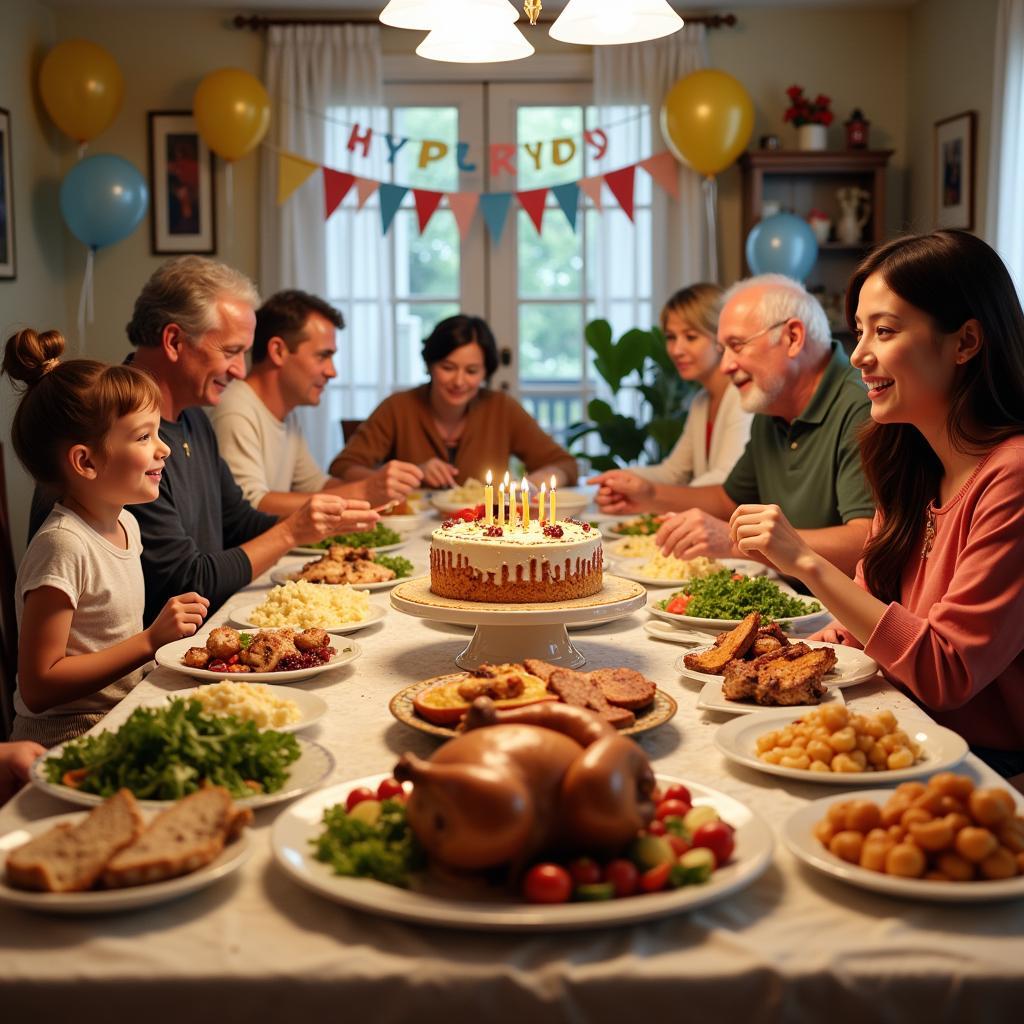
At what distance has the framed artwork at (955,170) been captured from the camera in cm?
602

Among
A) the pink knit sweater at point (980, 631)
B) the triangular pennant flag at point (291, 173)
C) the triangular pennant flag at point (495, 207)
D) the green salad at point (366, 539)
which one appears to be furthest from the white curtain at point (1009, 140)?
the pink knit sweater at point (980, 631)

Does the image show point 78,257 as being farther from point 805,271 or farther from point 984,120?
point 984,120

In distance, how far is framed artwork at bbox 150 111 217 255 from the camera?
6.96 meters

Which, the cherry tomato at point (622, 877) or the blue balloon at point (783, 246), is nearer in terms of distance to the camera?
the cherry tomato at point (622, 877)

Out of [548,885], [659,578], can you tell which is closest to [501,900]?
[548,885]

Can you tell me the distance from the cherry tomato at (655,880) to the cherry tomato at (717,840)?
0.25 feet

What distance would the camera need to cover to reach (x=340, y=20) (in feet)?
22.3

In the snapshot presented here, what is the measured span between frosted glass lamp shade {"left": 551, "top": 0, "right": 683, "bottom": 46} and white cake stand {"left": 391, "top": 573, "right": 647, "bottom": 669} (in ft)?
4.28

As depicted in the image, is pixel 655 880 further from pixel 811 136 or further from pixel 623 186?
pixel 811 136

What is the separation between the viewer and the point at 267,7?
22.2 ft

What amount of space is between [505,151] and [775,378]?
12.8 feet

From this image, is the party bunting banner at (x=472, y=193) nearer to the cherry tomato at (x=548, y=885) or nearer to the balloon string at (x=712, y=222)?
the balloon string at (x=712, y=222)

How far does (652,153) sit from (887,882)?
6274 millimetres

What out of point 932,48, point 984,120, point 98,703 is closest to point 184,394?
point 98,703
